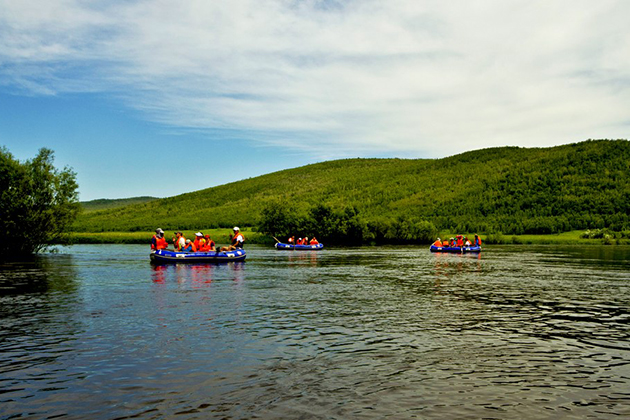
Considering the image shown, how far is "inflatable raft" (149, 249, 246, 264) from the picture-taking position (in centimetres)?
5238

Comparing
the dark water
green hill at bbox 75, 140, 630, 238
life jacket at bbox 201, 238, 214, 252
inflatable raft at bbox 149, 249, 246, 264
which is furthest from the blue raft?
the dark water

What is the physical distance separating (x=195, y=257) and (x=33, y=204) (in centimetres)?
2767

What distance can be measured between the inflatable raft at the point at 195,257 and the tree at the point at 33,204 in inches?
946

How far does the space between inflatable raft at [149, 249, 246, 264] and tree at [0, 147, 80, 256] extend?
24027mm

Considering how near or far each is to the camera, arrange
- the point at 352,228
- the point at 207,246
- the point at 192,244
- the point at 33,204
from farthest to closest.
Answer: the point at 352,228 < the point at 33,204 < the point at 207,246 < the point at 192,244

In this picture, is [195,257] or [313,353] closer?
[313,353]

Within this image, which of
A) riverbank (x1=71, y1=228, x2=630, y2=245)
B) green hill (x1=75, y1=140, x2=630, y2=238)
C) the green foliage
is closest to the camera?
Result: riverbank (x1=71, y1=228, x2=630, y2=245)

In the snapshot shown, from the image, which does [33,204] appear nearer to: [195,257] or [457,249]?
[195,257]

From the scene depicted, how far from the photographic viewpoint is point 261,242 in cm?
12662

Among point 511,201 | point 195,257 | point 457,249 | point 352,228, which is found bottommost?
point 457,249

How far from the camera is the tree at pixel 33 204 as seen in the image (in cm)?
6575

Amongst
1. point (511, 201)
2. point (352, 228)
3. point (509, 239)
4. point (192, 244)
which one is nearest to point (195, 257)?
point (192, 244)

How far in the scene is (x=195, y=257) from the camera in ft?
178

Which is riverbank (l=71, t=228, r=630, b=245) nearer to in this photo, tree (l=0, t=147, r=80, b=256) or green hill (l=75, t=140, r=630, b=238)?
green hill (l=75, t=140, r=630, b=238)
